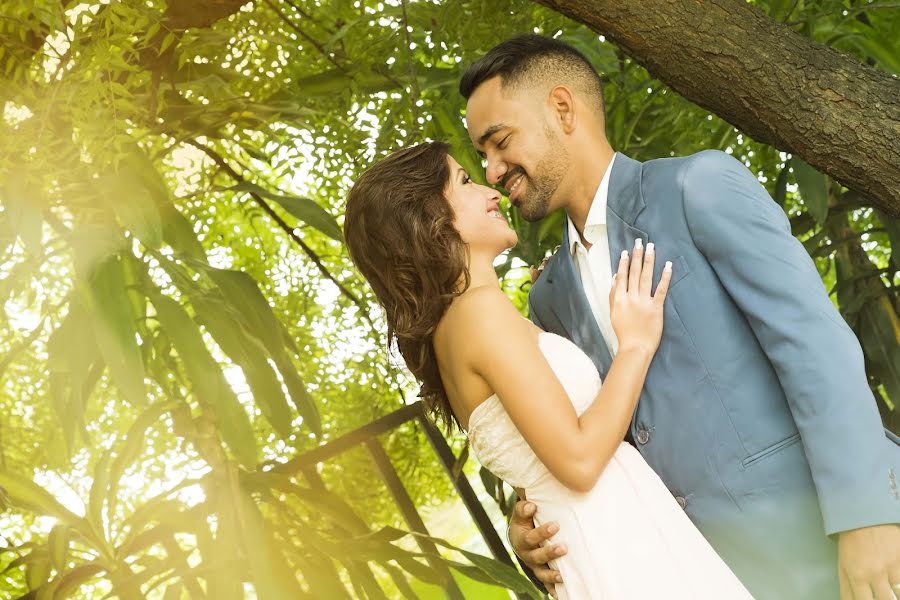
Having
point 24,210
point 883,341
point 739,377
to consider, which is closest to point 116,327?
point 24,210

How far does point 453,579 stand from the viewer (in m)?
1.99

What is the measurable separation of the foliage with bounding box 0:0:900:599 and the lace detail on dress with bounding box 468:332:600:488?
31cm

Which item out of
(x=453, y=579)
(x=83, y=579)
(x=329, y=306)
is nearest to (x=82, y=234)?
(x=83, y=579)

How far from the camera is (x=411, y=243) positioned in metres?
1.45

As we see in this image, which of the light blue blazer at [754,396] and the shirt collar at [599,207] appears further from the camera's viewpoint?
the shirt collar at [599,207]

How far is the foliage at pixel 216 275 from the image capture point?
162 cm

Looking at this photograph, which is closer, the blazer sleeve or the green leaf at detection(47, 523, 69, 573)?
the blazer sleeve

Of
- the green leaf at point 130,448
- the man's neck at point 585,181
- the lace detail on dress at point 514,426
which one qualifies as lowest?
the lace detail on dress at point 514,426

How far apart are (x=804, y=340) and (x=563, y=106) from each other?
53 centimetres

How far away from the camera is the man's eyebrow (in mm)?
1536

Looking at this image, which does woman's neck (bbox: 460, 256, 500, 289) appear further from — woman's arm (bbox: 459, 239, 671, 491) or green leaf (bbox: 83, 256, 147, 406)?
green leaf (bbox: 83, 256, 147, 406)

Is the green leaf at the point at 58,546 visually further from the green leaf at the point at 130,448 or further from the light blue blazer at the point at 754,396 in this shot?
Answer: the light blue blazer at the point at 754,396

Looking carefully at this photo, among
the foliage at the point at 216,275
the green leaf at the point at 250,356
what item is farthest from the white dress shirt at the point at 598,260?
the green leaf at the point at 250,356

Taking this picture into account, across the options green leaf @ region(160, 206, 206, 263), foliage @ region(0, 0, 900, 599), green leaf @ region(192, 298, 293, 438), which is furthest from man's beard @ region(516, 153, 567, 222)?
green leaf @ region(160, 206, 206, 263)
